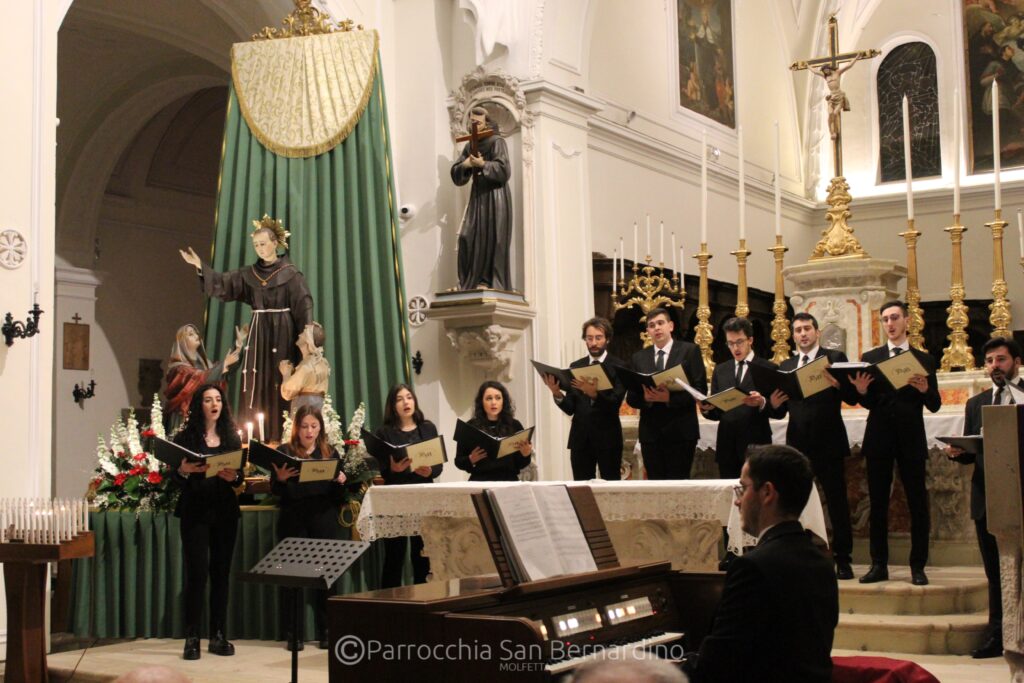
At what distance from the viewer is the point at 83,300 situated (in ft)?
41.0

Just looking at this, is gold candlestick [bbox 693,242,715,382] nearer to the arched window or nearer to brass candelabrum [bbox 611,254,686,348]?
brass candelabrum [bbox 611,254,686,348]

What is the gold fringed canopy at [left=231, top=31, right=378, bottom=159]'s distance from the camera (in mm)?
8859

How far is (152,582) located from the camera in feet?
22.9

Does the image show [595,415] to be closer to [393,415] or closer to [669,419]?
[669,419]

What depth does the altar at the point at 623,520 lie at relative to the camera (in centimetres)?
552

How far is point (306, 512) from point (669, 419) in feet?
6.57

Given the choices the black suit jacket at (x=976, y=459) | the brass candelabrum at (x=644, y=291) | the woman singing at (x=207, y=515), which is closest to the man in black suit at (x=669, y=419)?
the black suit jacket at (x=976, y=459)

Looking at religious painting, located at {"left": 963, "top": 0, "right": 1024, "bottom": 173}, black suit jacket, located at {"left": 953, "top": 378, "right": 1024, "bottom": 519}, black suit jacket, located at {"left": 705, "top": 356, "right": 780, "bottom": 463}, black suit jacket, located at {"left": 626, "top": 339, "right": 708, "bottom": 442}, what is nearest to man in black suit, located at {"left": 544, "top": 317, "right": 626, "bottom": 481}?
black suit jacket, located at {"left": 626, "top": 339, "right": 708, "bottom": 442}

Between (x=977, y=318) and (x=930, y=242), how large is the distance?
136cm

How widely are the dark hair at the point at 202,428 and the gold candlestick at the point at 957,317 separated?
4.02 m

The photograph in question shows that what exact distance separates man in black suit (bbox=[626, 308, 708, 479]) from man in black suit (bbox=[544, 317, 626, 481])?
0.18 metres

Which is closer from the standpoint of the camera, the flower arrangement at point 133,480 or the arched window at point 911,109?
the flower arrangement at point 133,480

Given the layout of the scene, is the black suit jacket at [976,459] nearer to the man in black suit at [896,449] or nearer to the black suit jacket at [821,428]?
the man in black suit at [896,449]

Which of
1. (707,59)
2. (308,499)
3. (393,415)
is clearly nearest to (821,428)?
(393,415)
